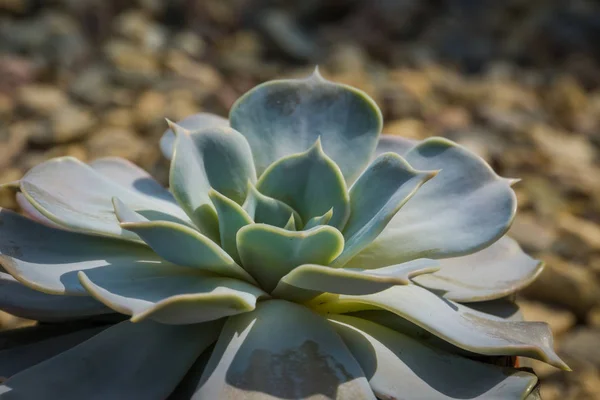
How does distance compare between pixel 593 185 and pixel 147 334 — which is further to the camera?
pixel 593 185

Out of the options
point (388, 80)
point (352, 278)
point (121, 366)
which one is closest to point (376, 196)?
point (352, 278)

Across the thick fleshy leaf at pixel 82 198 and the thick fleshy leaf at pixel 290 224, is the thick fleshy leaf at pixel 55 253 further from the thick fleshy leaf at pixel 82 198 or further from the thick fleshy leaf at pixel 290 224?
the thick fleshy leaf at pixel 290 224

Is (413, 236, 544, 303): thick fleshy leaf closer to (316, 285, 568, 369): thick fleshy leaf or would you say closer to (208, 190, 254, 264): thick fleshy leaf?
(316, 285, 568, 369): thick fleshy leaf

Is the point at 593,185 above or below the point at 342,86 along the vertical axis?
below

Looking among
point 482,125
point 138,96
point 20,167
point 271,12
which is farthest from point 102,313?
point 271,12

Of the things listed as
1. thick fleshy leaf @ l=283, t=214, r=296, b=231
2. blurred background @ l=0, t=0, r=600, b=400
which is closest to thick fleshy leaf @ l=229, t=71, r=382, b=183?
thick fleshy leaf @ l=283, t=214, r=296, b=231

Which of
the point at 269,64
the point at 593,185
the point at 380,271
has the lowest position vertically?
the point at 593,185

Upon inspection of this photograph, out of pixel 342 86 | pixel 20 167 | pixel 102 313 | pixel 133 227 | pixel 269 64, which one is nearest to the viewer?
pixel 133 227

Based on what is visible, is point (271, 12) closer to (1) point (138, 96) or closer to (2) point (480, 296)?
(1) point (138, 96)
